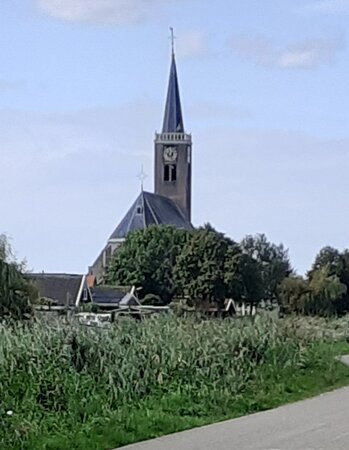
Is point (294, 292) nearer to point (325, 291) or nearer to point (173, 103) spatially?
point (325, 291)

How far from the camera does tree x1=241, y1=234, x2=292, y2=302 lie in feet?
301

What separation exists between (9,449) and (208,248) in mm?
68908

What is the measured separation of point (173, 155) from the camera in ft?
448

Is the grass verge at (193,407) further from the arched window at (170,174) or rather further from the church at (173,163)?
the arched window at (170,174)

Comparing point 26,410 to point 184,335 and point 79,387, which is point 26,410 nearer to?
point 79,387

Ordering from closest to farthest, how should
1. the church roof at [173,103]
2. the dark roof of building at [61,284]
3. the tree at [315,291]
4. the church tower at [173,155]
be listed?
the tree at [315,291], the dark roof of building at [61,284], the church roof at [173,103], the church tower at [173,155]

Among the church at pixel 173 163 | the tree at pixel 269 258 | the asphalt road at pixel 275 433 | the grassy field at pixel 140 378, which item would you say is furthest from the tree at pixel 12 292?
the church at pixel 173 163

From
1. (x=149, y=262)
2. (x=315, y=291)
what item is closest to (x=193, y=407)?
(x=315, y=291)

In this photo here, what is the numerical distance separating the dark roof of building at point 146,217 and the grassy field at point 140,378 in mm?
94112

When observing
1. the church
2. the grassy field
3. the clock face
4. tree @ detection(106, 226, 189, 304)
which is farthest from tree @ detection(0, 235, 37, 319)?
the clock face

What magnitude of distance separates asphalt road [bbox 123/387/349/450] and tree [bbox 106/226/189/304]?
67.3m

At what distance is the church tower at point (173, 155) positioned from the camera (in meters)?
134

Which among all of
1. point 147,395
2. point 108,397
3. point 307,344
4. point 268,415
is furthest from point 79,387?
point 307,344

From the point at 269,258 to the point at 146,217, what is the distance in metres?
22.9
